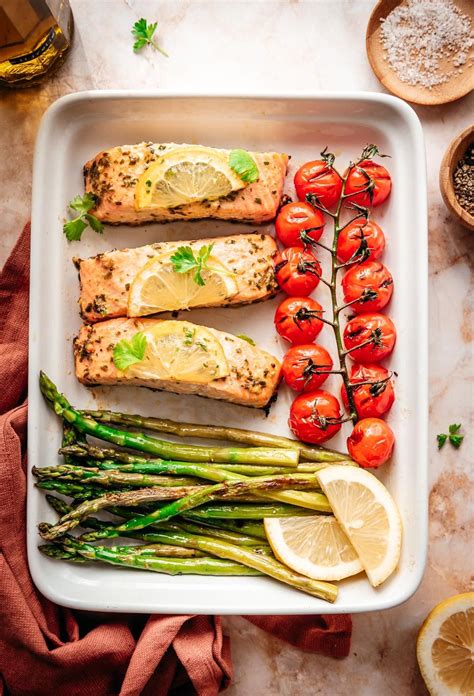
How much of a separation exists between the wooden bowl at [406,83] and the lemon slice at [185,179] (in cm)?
125

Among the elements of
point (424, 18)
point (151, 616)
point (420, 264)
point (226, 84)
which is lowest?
point (151, 616)

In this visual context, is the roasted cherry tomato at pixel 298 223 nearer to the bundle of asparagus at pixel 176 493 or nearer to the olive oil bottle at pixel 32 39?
the bundle of asparagus at pixel 176 493

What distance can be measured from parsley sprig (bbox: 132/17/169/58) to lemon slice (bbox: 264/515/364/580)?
3.22 m

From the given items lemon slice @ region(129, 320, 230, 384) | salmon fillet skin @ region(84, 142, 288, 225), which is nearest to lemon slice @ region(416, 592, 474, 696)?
lemon slice @ region(129, 320, 230, 384)

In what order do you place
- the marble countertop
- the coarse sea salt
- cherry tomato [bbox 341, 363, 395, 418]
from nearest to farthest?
cherry tomato [bbox 341, 363, 395, 418] < the coarse sea salt < the marble countertop

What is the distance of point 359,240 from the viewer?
4625 millimetres

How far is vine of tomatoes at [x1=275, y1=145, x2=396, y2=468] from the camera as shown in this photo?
4574 mm

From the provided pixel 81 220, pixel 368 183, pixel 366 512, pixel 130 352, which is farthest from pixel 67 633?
pixel 368 183

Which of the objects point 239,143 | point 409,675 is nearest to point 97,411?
point 239,143

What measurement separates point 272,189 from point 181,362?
1.24m

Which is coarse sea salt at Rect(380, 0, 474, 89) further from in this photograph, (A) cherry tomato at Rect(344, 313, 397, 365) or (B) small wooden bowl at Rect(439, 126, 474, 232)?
(A) cherry tomato at Rect(344, 313, 397, 365)

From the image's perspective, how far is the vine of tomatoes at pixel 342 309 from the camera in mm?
4574

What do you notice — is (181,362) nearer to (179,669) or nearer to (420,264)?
(420,264)

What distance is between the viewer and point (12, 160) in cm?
498
